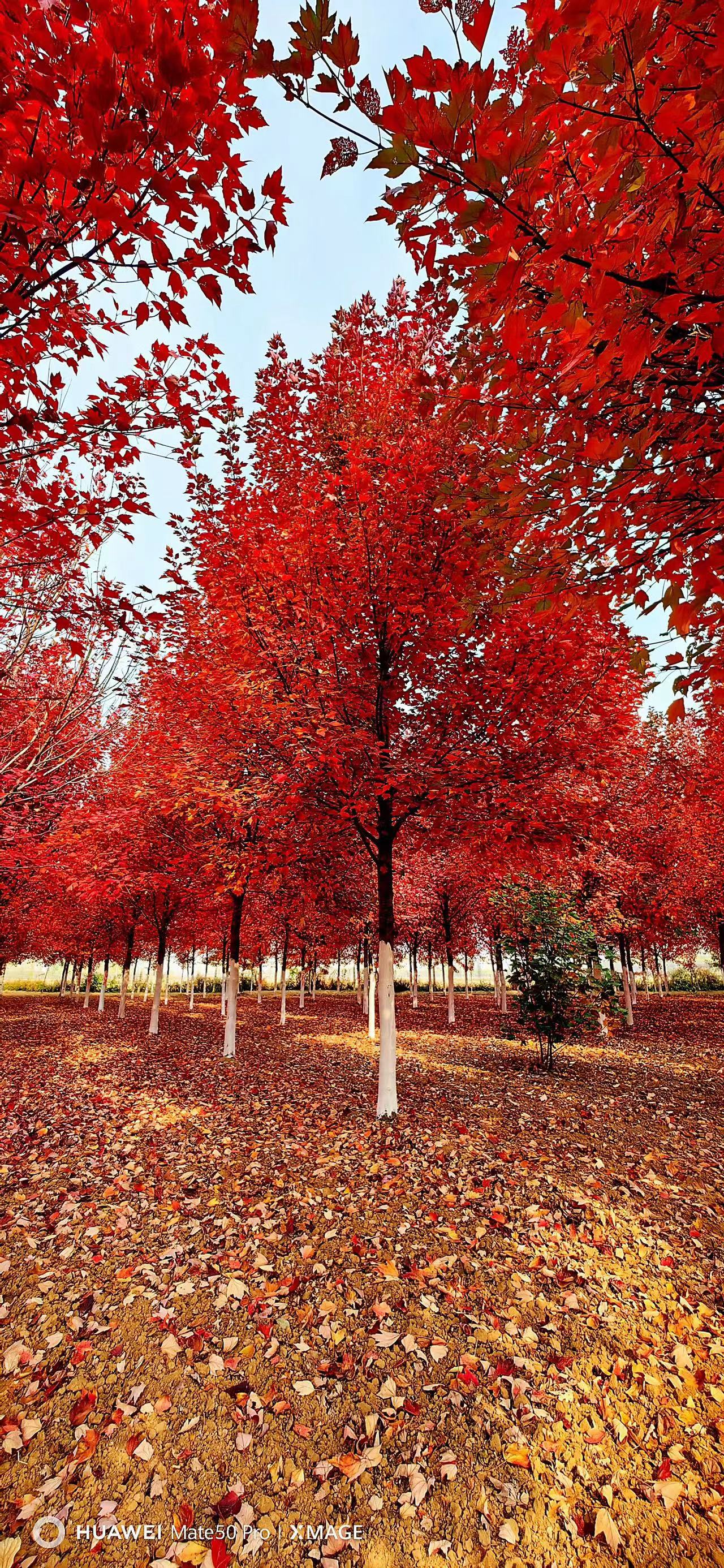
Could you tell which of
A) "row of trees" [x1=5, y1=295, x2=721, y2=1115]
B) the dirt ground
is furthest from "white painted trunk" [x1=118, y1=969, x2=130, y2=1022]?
the dirt ground

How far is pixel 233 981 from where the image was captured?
1234cm

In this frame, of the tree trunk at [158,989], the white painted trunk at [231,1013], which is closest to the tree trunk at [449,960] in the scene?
the white painted trunk at [231,1013]

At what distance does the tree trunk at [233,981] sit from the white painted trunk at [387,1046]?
518 centimetres

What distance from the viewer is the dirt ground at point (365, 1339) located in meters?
2.84

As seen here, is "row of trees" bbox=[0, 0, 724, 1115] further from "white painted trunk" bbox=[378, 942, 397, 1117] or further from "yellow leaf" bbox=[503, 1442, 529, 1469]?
"yellow leaf" bbox=[503, 1442, 529, 1469]

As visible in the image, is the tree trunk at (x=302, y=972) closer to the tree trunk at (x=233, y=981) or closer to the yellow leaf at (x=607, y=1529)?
the tree trunk at (x=233, y=981)

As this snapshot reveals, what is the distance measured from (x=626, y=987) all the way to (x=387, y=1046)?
15.5 m

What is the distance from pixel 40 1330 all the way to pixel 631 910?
69.7 ft

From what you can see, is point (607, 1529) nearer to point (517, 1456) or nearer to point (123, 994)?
point (517, 1456)

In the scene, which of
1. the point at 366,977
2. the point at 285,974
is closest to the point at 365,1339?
the point at 285,974

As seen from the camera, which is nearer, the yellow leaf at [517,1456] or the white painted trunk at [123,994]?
the yellow leaf at [517,1456]

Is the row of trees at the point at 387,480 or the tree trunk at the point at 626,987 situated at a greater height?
the row of trees at the point at 387,480

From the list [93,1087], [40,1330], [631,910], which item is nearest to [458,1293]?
[40,1330]

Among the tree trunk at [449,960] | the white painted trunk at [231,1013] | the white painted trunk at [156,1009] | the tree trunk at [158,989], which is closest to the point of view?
the white painted trunk at [231,1013]
